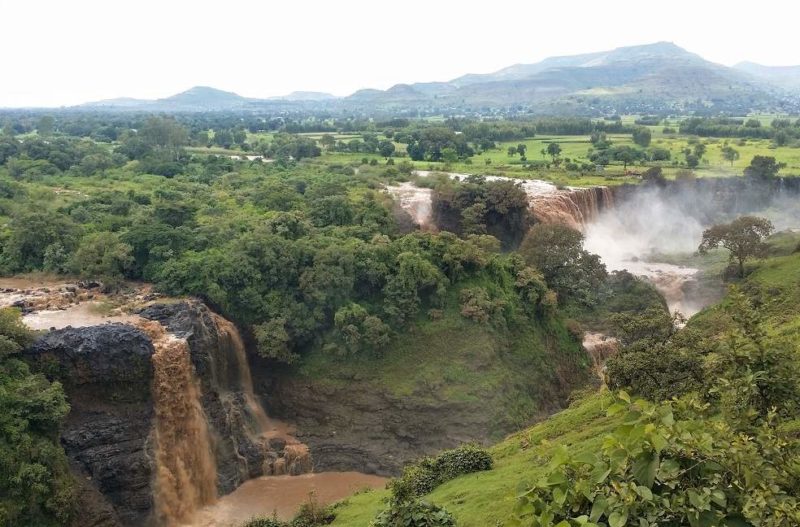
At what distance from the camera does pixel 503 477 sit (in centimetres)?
1744

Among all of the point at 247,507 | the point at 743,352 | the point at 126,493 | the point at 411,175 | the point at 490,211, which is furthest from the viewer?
the point at 411,175

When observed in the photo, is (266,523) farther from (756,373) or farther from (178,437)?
(756,373)

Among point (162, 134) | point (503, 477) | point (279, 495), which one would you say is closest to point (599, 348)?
point (279, 495)

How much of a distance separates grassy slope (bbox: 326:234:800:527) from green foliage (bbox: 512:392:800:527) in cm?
671

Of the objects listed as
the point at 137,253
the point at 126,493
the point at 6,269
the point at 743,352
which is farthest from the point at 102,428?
the point at 743,352

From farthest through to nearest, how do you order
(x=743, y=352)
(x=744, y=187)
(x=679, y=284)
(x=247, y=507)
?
1. (x=744, y=187)
2. (x=679, y=284)
3. (x=247, y=507)
4. (x=743, y=352)

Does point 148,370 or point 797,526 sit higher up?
point 797,526

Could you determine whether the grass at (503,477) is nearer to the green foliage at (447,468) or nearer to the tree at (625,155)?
the green foliage at (447,468)

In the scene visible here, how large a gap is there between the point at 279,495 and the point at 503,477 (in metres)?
12.8

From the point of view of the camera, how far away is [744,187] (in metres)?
58.7

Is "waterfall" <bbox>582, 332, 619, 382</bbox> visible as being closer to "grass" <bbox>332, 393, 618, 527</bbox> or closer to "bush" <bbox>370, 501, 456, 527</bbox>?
"grass" <bbox>332, 393, 618, 527</bbox>

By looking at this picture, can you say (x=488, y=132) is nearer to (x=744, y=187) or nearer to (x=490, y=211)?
(x=744, y=187)

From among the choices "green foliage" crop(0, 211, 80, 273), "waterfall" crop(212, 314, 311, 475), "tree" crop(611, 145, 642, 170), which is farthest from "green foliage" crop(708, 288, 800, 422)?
"tree" crop(611, 145, 642, 170)

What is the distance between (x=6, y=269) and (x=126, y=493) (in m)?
15.6
